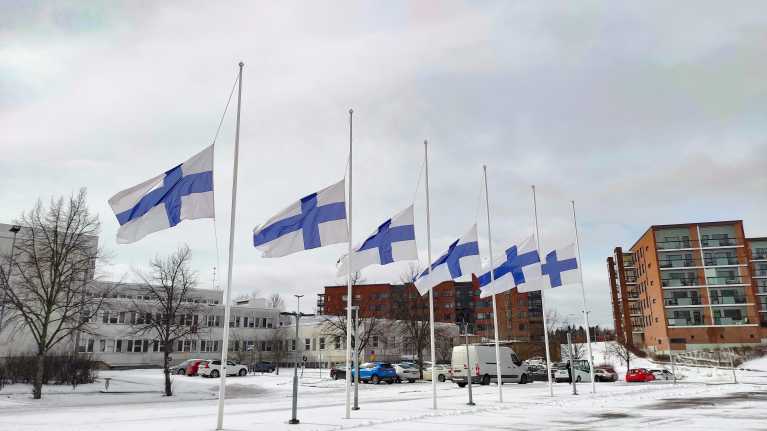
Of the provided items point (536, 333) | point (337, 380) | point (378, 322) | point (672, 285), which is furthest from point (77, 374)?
point (536, 333)

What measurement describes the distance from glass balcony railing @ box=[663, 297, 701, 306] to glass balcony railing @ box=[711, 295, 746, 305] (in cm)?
228

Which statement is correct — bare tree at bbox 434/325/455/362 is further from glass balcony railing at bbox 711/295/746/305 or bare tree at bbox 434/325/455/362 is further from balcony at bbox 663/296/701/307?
glass balcony railing at bbox 711/295/746/305

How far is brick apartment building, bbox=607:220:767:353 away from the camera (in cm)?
8206

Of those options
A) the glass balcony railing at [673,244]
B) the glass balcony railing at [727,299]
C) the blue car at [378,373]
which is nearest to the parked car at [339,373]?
the blue car at [378,373]

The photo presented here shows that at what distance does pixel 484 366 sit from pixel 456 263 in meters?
18.0

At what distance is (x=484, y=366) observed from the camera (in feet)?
123

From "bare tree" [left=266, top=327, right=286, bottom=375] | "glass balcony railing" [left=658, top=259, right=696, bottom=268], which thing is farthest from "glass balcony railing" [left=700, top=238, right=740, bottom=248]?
"bare tree" [left=266, top=327, right=286, bottom=375]

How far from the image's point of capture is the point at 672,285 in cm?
8625

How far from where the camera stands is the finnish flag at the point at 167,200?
14383mm

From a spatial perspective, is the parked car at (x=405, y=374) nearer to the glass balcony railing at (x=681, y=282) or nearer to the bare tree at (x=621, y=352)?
the bare tree at (x=621, y=352)

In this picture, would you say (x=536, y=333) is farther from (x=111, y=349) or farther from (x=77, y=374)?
(x=77, y=374)

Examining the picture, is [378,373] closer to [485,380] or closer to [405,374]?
[405,374]

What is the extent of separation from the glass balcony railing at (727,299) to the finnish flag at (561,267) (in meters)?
70.8

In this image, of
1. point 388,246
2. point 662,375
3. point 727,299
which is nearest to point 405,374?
point 662,375
